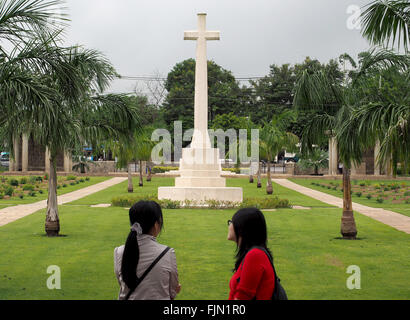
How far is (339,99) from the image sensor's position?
14.0m

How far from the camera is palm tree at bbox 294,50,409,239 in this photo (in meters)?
12.8

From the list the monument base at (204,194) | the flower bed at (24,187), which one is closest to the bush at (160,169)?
the flower bed at (24,187)

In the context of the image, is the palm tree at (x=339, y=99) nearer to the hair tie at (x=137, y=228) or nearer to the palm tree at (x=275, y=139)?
the hair tie at (x=137, y=228)

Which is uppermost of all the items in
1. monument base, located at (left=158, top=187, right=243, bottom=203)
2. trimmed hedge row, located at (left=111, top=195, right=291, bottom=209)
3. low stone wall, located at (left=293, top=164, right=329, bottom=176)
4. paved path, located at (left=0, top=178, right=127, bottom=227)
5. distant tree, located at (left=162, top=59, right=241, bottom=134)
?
distant tree, located at (left=162, top=59, right=241, bottom=134)

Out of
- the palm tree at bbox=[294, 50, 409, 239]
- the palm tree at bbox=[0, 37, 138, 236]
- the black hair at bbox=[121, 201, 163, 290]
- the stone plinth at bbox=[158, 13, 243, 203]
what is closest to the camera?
the black hair at bbox=[121, 201, 163, 290]

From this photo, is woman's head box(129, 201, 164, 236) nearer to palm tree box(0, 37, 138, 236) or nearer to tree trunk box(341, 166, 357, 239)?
palm tree box(0, 37, 138, 236)

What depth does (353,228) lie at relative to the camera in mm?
13867

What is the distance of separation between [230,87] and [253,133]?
32193 mm

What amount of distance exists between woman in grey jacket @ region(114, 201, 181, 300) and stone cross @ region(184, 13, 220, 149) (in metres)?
19.5

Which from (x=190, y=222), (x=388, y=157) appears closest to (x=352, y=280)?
(x=388, y=157)

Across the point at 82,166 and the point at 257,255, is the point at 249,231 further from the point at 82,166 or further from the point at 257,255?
the point at 82,166

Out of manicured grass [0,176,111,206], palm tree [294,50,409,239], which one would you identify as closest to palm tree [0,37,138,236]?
palm tree [294,50,409,239]

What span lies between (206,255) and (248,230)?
8002 mm
